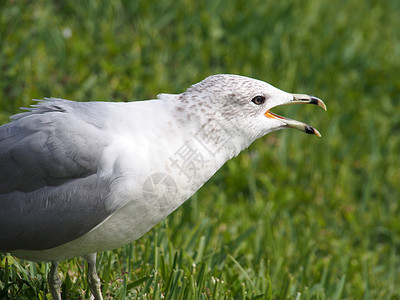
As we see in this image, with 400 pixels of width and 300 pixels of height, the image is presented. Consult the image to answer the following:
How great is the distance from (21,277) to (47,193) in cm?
67

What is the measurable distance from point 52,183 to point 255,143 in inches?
110

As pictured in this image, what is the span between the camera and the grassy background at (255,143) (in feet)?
11.3

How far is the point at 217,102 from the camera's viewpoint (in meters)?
2.77

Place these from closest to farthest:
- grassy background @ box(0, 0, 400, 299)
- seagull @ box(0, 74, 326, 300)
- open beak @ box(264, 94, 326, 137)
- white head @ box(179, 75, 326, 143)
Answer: seagull @ box(0, 74, 326, 300) → white head @ box(179, 75, 326, 143) → open beak @ box(264, 94, 326, 137) → grassy background @ box(0, 0, 400, 299)

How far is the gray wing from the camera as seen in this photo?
8.46ft

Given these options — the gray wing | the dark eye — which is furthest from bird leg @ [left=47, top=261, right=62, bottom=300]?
the dark eye

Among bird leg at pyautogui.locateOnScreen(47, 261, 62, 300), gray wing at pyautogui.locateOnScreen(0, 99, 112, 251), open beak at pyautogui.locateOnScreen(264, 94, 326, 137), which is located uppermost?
open beak at pyautogui.locateOnScreen(264, 94, 326, 137)

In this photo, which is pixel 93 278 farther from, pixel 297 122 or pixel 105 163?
pixel 297 122

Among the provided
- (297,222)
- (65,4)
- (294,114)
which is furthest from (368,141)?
(65,4)

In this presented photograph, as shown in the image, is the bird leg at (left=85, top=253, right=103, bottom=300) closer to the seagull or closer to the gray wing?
the seagull

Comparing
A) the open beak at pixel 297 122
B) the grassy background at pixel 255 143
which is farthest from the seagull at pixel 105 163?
the grassy background at pixel 255 143

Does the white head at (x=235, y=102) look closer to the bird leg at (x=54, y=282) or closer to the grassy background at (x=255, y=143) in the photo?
the grassy background at (x=255, y=143)

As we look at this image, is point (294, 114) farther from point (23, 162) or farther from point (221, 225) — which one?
point (23, 162)

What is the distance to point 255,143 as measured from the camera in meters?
5.21
